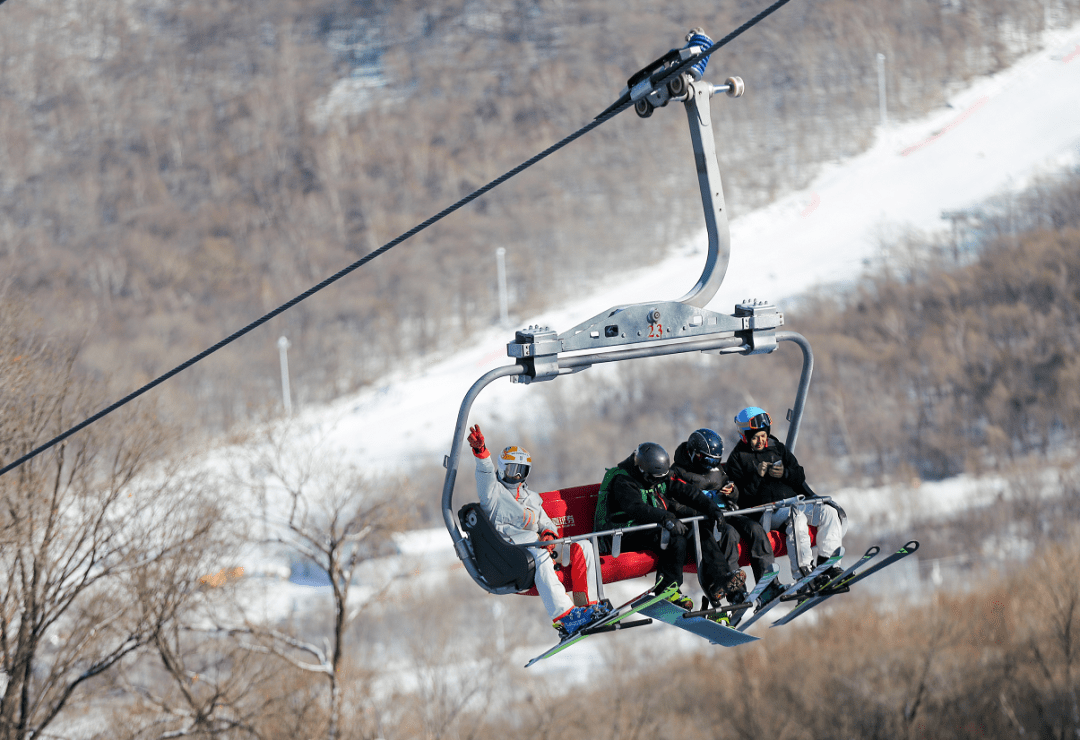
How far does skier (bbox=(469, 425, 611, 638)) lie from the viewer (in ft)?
25.5

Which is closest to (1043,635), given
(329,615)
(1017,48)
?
(329,615)

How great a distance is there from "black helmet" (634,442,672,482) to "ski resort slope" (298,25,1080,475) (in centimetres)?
5682

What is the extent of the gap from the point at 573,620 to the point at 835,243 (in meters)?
79.5

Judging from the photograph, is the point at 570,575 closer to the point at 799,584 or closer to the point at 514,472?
the point at 514,472

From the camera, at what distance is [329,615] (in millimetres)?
54781

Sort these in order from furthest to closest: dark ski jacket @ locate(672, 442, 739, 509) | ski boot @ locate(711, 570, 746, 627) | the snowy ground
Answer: the snowy ground < dark ski jacket @ locate(672, 442, 739, 509) < ski boot @ locate(711, 570, 746, 627)

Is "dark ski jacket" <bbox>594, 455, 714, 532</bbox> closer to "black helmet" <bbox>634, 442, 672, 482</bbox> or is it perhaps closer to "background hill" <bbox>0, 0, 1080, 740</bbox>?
"black helmet" <bbox>634, 442, 672, 482</bbox>

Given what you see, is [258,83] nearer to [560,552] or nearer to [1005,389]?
[1005,389]

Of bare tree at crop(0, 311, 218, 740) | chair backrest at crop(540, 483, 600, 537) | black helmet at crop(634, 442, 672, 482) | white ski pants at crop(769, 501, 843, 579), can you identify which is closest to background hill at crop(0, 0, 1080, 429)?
bare tree at crop(0, 311, 218, 740)

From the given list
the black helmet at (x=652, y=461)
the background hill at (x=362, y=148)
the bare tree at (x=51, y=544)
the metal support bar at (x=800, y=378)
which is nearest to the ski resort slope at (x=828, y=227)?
the background hill at (x=362, y=148)

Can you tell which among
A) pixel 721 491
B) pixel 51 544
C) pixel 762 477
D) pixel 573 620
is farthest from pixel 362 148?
pixel 573 620

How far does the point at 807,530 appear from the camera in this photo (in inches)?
335

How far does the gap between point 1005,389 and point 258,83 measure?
283ft

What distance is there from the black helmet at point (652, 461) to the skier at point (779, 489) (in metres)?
0.65
